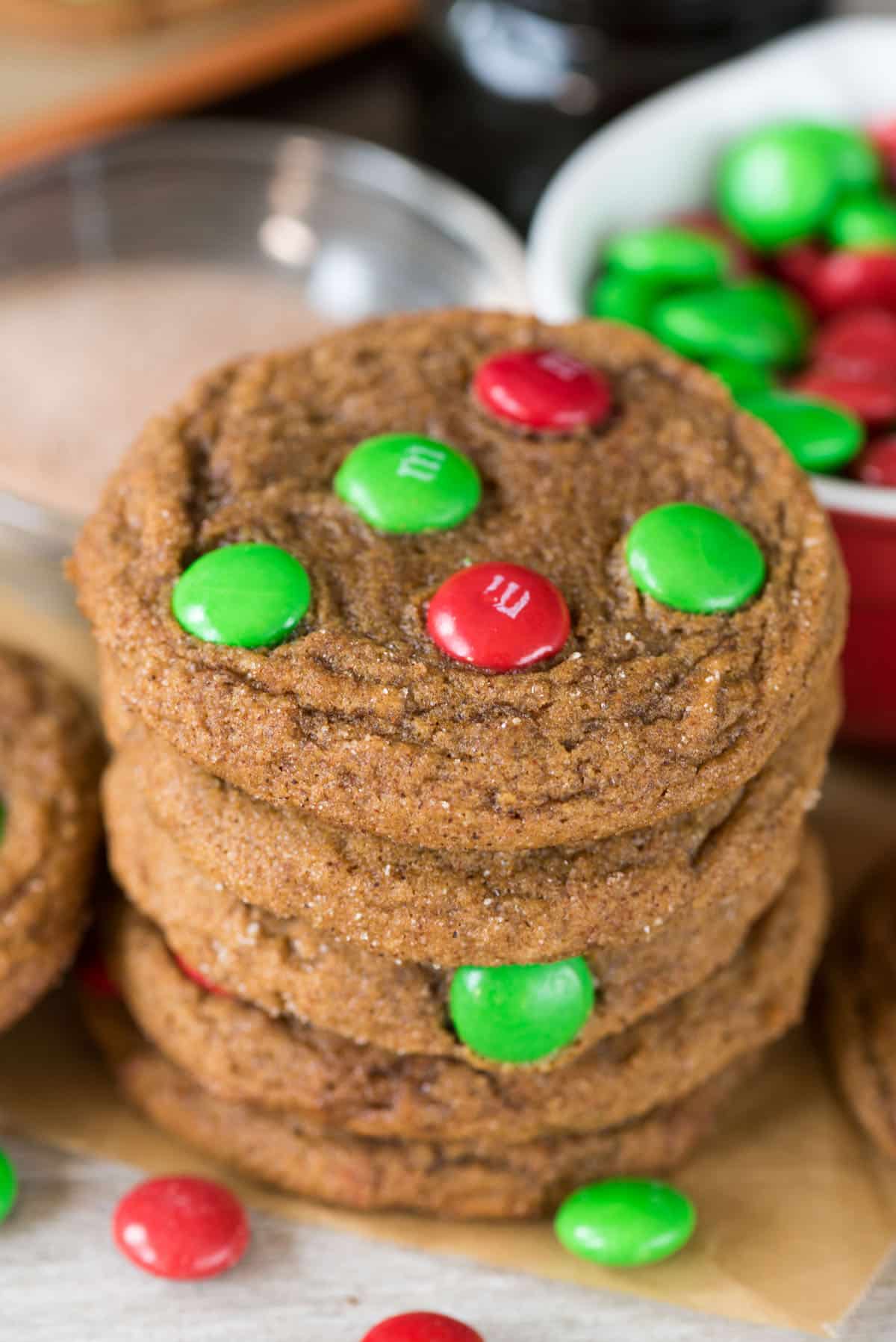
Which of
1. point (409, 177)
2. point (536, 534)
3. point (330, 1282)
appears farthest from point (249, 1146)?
point (409, 177)

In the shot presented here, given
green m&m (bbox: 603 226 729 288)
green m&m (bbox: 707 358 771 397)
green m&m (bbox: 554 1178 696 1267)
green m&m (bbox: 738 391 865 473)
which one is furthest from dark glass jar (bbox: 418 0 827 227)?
green m&m (bbox: 554 1178 696 1267)

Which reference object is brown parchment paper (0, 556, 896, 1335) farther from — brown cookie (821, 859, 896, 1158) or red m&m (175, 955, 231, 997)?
red m&m (175, 955, 231, 997)

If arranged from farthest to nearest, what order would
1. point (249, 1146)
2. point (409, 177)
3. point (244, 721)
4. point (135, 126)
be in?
point (135, 126) → point (409, 177) → point (249, 1146) → point (244, 721)

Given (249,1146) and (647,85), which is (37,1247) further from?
(647,85)

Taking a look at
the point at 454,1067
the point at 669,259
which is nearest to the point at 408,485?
the point at 454,1067

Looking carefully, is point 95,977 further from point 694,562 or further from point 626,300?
point 626,300
